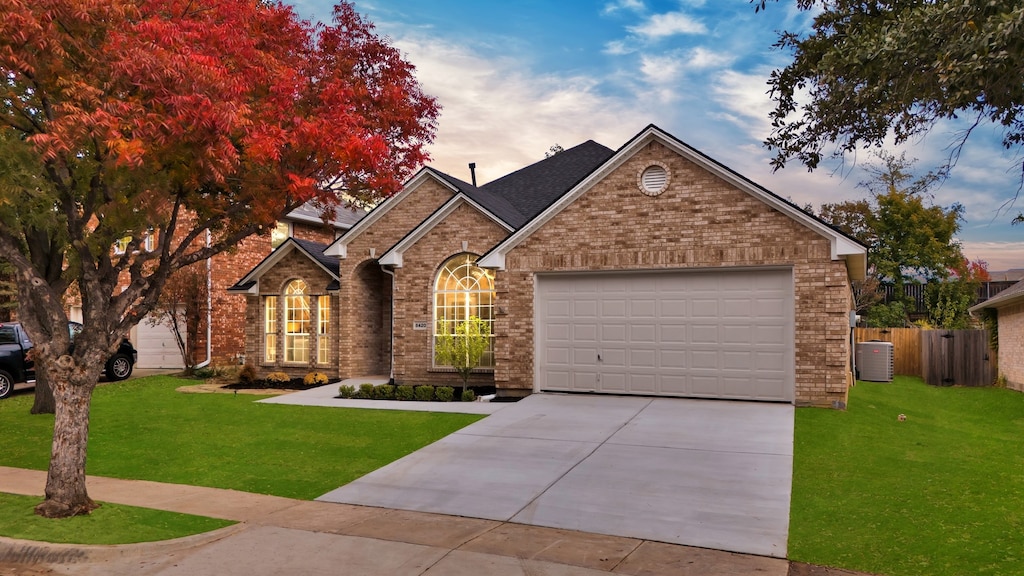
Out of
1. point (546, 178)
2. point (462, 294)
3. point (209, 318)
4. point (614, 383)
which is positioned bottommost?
point (614, 383)

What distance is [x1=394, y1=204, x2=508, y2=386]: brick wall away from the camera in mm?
17859

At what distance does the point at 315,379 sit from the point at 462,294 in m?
5.13

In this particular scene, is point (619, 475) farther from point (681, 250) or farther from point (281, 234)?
point (281, 234)

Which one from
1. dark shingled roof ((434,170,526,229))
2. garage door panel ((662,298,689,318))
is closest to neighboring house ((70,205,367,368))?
dark shingled roof ((434,170,526,229))

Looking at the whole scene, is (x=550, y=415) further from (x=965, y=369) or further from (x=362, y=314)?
(x=965, y=369)

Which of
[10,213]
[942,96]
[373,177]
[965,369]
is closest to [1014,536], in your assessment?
[942,96]

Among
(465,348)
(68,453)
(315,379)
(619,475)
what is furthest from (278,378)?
(619,475)

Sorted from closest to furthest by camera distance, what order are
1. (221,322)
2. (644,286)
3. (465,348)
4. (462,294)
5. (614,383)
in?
(644,286)
(614,383)
(465,348)
(462,294)
(221,322)

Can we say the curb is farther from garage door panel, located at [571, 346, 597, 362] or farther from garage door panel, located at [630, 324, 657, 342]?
garage door panel, located at [630, 324, 657, 342]

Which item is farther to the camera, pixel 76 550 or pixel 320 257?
pixel 320 257

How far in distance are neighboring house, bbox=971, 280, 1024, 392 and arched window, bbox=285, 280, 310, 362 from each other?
63.9ft

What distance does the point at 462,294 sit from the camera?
18141 mm

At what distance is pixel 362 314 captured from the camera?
20375 mm

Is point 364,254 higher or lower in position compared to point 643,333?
higher
